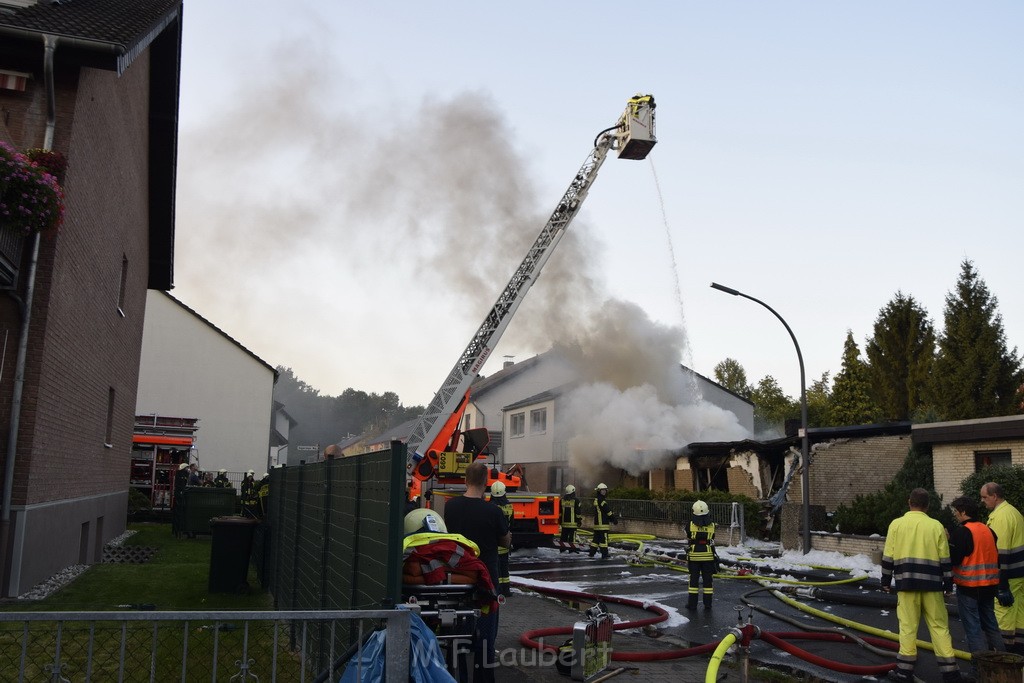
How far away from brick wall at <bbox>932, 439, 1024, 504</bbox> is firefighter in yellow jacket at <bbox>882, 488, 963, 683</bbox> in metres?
10.0

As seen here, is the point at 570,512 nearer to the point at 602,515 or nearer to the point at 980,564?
the point at 602,515

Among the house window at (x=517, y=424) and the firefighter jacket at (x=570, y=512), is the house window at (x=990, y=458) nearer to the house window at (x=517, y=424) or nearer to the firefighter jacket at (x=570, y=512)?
the firefighter jacket at (x=570, y=512)

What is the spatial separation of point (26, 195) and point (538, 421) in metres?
31.8

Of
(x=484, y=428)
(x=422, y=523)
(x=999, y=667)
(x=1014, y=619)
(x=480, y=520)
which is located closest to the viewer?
(x=422, y=523)

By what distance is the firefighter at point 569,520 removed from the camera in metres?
17.1

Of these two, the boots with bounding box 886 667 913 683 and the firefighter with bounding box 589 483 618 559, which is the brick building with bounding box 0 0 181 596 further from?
the firefighter with bounding box 589 483 618 559

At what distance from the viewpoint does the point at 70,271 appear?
396 inches

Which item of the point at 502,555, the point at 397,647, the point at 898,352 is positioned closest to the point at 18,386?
the point at 502,555

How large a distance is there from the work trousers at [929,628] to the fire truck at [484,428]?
10.6 m

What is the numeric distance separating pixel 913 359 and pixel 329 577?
37664 millimetres

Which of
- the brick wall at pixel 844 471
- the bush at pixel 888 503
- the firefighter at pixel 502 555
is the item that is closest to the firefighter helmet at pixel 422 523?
the firefighter at pixel 502 555

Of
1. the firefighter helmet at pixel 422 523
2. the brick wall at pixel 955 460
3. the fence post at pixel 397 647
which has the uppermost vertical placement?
the brick wall at pixel 955 460

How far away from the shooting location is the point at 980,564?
6836mm

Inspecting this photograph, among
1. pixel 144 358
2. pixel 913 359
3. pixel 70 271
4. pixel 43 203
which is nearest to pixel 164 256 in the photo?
pixel 70 271
